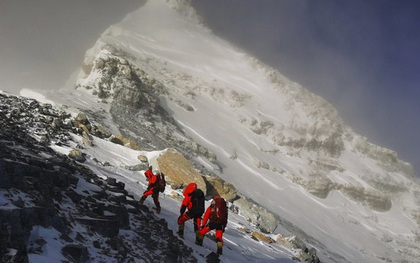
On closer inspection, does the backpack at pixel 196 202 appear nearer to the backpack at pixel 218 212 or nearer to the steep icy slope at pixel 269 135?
the backpack at pixel 218 212

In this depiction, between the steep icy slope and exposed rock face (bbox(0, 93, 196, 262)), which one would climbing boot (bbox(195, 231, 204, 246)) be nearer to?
exposed rock face (bbox(0, 93, 196, 262))

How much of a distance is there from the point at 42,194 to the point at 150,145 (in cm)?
1974

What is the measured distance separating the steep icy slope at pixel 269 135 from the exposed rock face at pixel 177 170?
1480cm

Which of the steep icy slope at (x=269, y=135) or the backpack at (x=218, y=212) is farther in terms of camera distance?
the steep icy slope at (x=269, y=135)

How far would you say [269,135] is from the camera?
59.0 meters

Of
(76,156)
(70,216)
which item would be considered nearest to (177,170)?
(76,156)

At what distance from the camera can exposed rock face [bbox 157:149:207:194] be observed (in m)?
18.5

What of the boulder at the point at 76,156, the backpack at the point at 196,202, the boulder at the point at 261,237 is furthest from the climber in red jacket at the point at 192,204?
the boulder at the point at 261,237

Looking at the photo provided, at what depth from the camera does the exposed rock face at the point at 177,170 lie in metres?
18.5

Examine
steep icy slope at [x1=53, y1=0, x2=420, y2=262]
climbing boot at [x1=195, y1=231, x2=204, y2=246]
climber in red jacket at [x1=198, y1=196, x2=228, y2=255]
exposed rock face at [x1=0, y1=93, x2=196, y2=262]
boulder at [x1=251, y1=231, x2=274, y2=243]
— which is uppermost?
steep icy slope at [x1=53, y1=0, x2=420, y2=262]

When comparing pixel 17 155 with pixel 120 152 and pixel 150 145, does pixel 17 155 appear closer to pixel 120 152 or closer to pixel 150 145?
pixel 120 152

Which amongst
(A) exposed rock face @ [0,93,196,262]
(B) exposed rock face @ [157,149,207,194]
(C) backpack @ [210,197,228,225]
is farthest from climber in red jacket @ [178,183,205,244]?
(B) exposed rock face @ [157,149,207,194]

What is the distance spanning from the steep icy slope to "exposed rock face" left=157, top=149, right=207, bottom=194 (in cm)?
1480

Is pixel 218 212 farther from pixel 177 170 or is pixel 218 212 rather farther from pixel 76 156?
pixel 177 170
